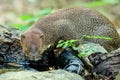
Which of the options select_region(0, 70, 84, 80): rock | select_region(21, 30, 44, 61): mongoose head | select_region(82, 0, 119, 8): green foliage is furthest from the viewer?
select_region(82, 0, 119, 8): green foliage

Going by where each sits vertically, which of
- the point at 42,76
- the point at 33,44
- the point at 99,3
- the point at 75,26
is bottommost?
the point at 42,76

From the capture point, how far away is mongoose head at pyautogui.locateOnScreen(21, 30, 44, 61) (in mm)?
5734

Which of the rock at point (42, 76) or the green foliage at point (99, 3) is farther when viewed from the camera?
the green foliage at point (99, 3)

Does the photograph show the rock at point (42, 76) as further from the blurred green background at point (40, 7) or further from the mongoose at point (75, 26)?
the blurred green background at point (40, 7)

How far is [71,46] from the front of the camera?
584 centimetres

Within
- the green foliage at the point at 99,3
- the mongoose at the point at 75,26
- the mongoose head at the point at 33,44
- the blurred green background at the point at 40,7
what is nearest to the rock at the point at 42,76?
the mongoose head at the point at 33,44

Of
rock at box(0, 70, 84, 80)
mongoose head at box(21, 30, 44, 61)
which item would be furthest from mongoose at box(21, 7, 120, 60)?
rock at box(0, 70, 84, 80)

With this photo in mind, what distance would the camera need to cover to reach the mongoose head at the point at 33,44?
573cm

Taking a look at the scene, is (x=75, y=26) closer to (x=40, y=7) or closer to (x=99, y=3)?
(x=99, y=3)

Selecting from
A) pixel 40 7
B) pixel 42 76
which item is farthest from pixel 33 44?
pixel 40 7

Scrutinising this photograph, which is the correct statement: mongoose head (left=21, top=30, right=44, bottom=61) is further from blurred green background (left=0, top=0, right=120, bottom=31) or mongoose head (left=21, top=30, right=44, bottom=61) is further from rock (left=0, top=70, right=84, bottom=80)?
blurred green background (left=0, top=0, right=120, bottom=31)

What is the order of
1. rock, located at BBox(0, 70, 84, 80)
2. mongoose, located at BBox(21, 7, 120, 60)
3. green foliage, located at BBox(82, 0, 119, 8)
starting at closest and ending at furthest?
→ rock, located at BBox(0, 70, 84, 80) < mongoose, located at BBox(21, 7, 120, 60) < green foliage, located at BBox(82, 0, 119, 8)

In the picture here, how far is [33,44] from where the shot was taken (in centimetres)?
585

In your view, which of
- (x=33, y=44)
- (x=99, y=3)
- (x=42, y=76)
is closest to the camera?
(x=42, y=76)
